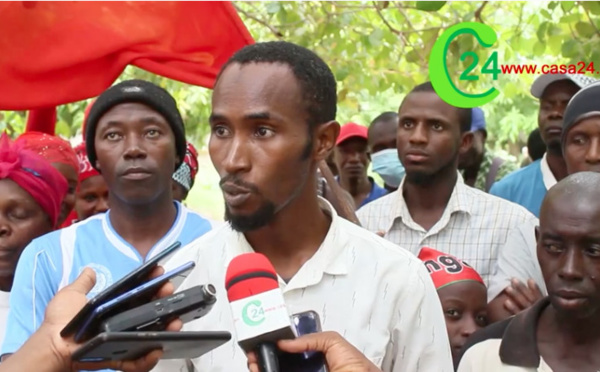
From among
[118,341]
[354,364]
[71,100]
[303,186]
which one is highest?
[71,100]

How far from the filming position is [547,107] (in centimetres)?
546

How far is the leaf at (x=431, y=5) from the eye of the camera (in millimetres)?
5430

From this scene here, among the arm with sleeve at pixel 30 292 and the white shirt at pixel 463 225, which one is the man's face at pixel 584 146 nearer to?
the white shirt at pixel 463 225

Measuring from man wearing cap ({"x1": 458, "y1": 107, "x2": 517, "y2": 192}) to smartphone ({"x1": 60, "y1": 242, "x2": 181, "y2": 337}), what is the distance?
14.7ft

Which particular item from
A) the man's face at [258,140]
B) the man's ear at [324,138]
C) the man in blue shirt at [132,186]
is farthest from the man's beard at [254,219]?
the man in blue shirt at [132,186]

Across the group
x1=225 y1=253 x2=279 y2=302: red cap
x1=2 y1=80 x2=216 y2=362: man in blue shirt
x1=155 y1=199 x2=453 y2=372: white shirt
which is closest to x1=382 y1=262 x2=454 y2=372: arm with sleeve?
x1=155 y1=199 x2=453 y2=372: white shirt

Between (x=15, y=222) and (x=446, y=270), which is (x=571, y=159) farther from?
(x=15, y=222)

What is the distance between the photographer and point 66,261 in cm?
365

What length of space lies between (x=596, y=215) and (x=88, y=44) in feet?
12.0

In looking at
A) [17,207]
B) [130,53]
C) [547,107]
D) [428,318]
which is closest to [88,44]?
[130,53]

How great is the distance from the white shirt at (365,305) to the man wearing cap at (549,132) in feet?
9.34

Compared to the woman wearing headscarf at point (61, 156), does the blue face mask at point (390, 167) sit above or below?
below

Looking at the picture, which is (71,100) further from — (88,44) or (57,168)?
(57,168)

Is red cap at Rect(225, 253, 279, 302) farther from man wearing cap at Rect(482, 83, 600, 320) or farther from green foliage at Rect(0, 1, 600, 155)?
green foliage at Rect(0, 1, 600, 155)
